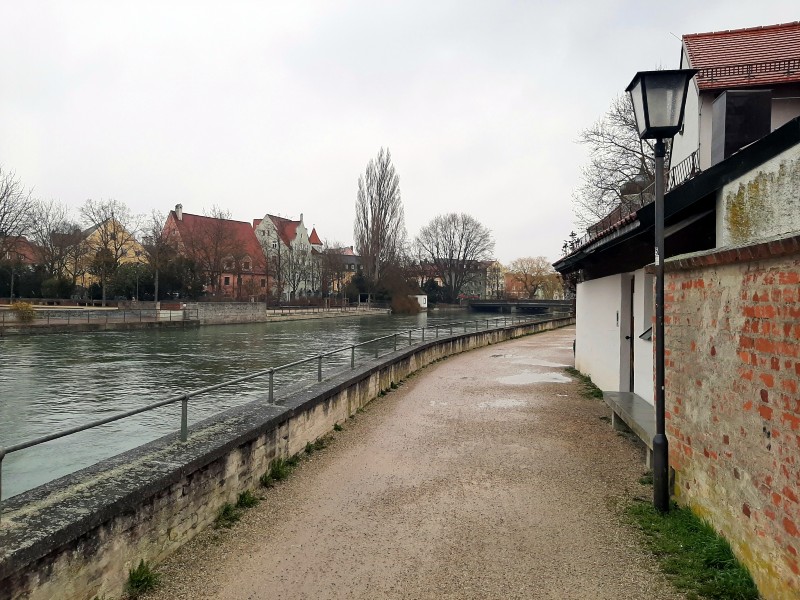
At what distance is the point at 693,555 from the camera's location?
12.3ft

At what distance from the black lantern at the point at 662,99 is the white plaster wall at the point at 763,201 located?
0.84m

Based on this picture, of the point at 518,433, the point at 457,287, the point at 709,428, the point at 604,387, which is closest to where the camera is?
the point at 709,428

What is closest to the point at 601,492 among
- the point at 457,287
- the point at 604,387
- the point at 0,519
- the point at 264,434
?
the point at 264,434

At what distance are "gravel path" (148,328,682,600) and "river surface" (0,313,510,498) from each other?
227cm

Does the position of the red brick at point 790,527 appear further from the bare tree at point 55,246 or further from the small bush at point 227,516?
the bare tree at point 55,246

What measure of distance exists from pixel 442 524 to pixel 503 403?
17.4 feet

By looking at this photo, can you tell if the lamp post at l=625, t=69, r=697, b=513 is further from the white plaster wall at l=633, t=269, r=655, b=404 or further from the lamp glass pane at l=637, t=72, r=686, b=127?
the white plaster wall at l=633, t=269, r=655, b=404

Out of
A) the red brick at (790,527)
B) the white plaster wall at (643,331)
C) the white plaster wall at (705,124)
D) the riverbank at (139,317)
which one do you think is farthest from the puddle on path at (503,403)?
the riverbank at (139,317)

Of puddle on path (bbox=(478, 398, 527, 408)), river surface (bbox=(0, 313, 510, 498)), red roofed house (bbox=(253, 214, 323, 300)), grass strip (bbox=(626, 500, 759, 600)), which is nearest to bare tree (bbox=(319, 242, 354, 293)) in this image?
red roofed house (bbox=(253, 214, 323, 300))

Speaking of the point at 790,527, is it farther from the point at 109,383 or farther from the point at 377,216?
the point at 377,216

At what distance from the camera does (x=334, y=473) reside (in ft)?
19.3

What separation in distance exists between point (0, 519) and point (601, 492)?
4685mm

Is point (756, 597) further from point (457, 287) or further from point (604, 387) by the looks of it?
point (457, 287)

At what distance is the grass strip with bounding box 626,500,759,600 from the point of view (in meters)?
3.29
